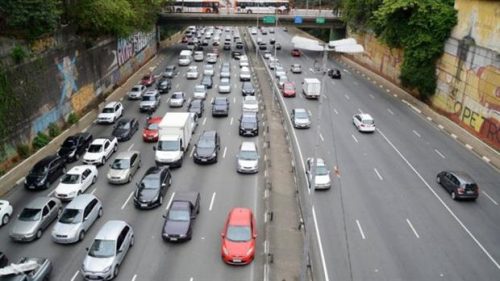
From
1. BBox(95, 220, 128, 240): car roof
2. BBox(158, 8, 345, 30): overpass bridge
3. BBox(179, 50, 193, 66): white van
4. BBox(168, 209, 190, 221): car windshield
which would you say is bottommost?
BBox(168, 209, 190, 221): car windshield

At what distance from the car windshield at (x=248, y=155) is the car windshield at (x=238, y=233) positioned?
10585 millimetres

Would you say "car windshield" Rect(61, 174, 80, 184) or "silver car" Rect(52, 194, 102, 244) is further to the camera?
"car windshield" Rect(61, 174, 80, 184)

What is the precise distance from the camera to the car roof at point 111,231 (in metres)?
23.0

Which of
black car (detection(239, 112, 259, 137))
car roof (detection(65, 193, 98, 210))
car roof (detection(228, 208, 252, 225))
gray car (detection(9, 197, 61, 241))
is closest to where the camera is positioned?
car roof (detection(228, 208, 252, 225))

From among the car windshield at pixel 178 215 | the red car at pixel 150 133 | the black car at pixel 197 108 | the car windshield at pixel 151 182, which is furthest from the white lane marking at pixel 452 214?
the red car at pixel 150 133

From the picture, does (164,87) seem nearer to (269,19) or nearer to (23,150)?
(23,150)

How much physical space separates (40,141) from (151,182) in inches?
517

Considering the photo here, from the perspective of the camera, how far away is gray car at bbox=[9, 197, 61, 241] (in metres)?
25.1

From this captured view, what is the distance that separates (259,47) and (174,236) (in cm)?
7636

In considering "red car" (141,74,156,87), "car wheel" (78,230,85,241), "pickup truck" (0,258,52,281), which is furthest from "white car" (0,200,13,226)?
"red car" (141,74,156,87)

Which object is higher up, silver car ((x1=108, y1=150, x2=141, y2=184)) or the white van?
the white van

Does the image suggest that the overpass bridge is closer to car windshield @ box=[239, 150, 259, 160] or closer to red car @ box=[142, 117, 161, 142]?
red car @ box=[142, 117, 161, 142]

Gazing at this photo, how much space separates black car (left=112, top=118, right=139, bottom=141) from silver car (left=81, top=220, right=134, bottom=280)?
1749 cm

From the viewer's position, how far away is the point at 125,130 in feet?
135
